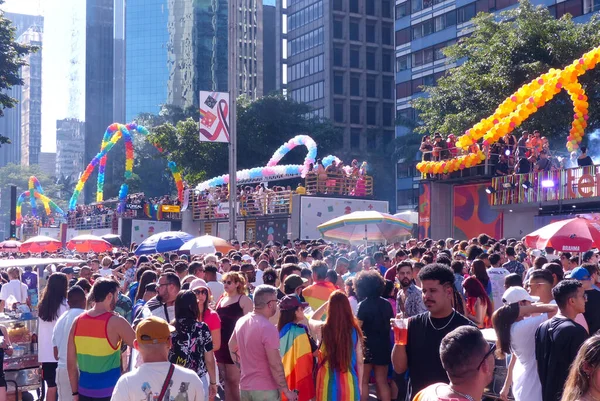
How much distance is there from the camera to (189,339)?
6.46 metres

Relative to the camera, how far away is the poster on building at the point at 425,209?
26.3 metres

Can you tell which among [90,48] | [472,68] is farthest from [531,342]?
[90,48]

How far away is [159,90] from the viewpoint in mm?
119375

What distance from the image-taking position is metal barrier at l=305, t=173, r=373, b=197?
98.8ft

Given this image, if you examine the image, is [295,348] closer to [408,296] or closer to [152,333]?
[152,333]

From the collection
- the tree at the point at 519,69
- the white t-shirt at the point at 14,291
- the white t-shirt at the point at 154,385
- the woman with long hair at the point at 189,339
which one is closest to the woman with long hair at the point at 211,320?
the woman with long hair at the point at 189,339

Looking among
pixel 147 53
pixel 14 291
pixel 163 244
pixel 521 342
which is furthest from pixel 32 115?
pixel 521 342

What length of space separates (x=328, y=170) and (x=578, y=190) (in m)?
11.3

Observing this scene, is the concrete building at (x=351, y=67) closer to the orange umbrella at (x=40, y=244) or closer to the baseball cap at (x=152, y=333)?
the orange umbrella at (x=40, y=244)

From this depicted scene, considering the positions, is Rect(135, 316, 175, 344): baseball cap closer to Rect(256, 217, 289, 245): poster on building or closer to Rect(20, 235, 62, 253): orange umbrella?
Rect(20, 235, 62, 253): orange umbrella

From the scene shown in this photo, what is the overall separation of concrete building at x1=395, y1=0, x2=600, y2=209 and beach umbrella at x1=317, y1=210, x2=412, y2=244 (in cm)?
Answer: 3914

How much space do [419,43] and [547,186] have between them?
143 ft

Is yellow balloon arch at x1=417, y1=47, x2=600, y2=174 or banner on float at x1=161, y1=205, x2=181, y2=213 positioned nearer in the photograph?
yellow balloon arch at x1=417, y1=47, x2=600, y2=174

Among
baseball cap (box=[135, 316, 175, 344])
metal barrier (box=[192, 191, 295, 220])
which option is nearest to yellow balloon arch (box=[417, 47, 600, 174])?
metal barrier (box=[192, 191, 295, 220])
